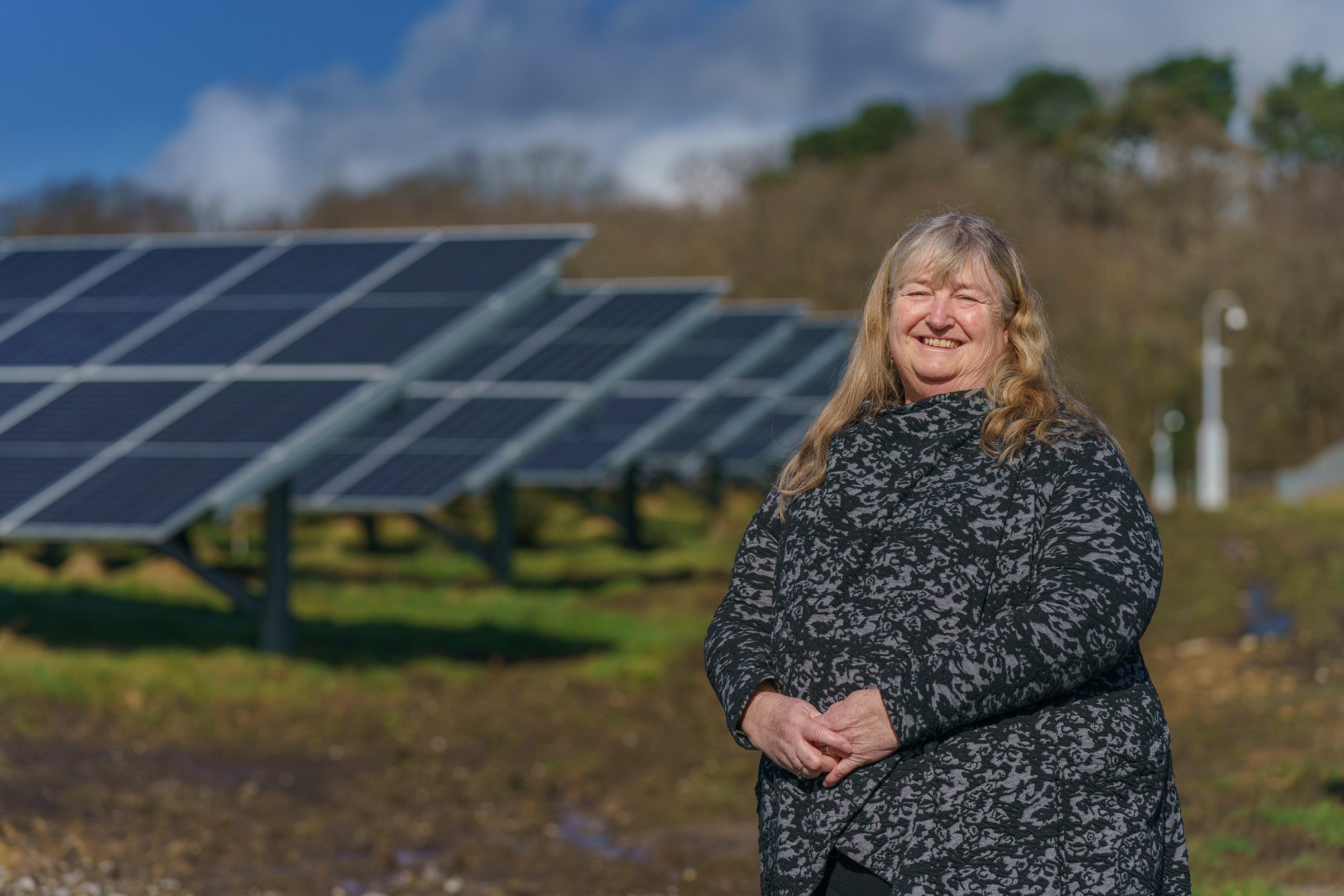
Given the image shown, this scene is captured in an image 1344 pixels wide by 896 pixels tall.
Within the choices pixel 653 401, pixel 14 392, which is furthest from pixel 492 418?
pixel 653 401

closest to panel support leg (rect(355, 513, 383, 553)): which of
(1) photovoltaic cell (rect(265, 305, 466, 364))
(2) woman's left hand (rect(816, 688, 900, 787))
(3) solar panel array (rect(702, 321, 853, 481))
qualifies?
(3) solar panel array (rect(702, 321, 853, 481))

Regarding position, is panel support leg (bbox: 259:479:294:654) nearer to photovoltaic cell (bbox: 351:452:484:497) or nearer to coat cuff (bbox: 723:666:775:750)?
photovoltaic cell (bbox: 351:452:484:497)

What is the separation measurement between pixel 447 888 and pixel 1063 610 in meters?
4.25

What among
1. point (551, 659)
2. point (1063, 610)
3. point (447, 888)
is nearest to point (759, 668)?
point (1063, 610)

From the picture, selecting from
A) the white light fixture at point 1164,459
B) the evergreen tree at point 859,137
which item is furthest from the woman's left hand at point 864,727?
the evergreen tree at point 859,137

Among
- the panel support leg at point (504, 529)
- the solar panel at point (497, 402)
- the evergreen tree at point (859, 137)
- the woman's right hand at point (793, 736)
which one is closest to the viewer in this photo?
the woman's right hand at point (793, 736)

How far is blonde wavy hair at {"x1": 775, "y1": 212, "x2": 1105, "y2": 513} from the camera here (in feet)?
8.92

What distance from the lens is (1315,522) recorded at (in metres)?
24.3

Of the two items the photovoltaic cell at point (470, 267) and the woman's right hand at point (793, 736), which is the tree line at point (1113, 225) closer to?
the photovoltaic cell at point (470, 267)

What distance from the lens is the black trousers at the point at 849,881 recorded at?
2621mm

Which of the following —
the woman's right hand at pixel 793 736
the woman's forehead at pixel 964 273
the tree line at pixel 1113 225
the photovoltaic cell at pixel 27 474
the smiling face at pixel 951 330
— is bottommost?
the woman's right hand at pixel 793 736

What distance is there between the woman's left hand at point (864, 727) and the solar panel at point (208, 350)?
22.3ft

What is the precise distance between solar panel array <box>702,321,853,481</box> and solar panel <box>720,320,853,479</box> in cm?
1

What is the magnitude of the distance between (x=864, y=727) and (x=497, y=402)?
13.4 meters
